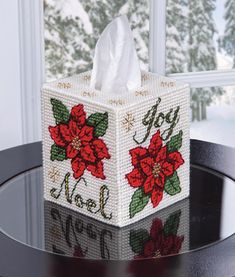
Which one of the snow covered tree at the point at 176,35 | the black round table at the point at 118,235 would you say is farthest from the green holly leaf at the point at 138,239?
the snow covered tree at the point at 176,35

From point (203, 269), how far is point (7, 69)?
0.86m

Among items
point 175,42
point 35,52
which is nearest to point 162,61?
point 175,42

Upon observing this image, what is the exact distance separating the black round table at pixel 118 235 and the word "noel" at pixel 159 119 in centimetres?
13

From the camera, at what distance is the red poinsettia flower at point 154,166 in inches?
50.8

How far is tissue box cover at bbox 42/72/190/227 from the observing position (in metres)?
1.27

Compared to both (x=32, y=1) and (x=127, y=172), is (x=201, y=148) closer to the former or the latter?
(x=127, y=172)

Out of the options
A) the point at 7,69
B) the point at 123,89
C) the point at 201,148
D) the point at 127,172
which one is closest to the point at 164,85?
the point at 123,89

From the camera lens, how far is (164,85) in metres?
1.36

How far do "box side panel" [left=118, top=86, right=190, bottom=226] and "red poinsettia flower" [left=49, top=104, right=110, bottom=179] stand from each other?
41 millimetres

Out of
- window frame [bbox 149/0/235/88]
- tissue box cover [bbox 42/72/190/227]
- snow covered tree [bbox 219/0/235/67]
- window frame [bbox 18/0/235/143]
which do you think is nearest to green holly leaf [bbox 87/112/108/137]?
tissue box cover [bbox 42/72/190/227]

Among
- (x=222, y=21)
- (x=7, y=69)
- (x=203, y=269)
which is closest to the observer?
(x=203, y=269)

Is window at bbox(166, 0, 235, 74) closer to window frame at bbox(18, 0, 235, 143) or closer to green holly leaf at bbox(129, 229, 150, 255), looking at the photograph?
window frame at bbox(18, 0, 235, 143)

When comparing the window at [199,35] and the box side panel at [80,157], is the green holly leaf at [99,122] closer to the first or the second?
the box side panel at [80,157]

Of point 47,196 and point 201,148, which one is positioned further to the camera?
point 201,148
